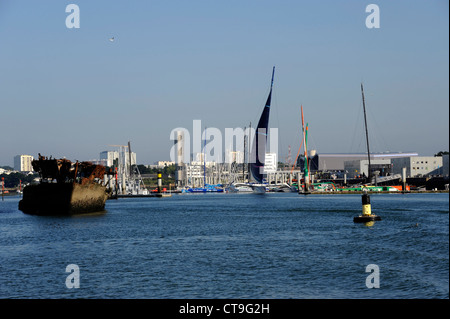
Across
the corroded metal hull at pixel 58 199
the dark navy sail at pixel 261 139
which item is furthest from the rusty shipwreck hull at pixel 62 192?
the dark navy sail at pixel 261 139

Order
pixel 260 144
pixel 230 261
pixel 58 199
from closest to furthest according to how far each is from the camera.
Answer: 1. pixel 230 261
2. pixel 58 199
3. pixel 260 144

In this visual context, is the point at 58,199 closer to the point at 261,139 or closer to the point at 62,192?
the point at 62,192

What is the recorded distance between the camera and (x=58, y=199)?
229ft

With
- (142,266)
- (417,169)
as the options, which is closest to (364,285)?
(142,266)

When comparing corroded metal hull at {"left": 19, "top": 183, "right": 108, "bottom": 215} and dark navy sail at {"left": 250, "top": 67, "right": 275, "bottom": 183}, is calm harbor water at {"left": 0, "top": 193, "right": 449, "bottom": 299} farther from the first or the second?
dark navy sail at {"left": 250, "top": 67, "right": 275, "bottom": 183}

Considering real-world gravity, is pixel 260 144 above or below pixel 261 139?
below

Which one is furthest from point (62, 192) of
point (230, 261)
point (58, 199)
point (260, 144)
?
point (260, 144)

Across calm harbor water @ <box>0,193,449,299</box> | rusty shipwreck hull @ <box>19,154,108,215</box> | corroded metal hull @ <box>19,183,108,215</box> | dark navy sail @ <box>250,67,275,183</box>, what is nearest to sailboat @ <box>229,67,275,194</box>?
dark navy sail @ <box>250,67,275,183</box>

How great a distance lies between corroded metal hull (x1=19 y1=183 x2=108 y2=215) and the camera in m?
70.1

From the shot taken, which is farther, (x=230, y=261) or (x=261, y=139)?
(x=261, y=139)

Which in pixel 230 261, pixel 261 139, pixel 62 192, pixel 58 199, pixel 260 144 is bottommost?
pixel 230 261

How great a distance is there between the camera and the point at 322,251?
32.7m

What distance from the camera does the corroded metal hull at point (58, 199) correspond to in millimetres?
70125
